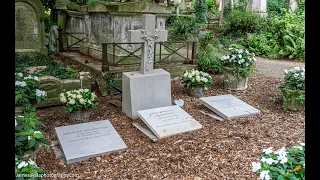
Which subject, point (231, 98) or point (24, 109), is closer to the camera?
point (24, 109)

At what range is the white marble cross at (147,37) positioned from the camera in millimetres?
5523

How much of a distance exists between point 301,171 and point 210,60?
23.0ft

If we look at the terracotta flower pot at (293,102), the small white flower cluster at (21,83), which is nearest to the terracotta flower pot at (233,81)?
the terracotta flower pot at (293,102)

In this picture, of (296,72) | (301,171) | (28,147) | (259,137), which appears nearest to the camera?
(301,171)

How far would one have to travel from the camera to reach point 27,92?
187 inches

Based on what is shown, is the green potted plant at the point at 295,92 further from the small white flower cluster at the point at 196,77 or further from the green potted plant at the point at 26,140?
the green potted plant at the point at 26,140

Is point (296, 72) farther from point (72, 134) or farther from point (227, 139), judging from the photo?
point (72, 134)

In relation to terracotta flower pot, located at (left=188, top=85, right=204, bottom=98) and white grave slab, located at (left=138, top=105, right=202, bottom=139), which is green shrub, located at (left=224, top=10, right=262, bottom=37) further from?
white grave slab, located at (left=138, top=105, right=202, bottom=139)

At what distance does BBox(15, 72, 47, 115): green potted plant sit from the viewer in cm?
450

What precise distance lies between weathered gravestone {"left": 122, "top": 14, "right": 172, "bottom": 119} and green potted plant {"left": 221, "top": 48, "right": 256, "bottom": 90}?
228 cm

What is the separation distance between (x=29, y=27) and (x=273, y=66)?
372 inches

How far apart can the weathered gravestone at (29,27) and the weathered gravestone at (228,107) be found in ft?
23.4

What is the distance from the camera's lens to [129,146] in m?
4.51

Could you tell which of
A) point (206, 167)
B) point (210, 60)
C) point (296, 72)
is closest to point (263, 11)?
point (210, 60)
